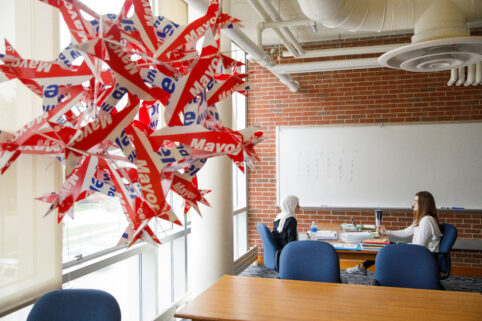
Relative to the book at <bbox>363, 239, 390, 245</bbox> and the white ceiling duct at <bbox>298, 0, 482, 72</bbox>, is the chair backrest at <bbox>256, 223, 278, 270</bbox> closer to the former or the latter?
the book at <bbox>363, 239, 390, 245</bbox>

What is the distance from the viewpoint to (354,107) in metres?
6.12

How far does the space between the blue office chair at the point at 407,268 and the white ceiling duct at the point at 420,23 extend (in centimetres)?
136

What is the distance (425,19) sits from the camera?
9.37ft

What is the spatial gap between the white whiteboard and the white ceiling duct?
2.83 meters

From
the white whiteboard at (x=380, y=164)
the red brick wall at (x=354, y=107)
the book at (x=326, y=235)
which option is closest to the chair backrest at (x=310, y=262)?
the book at (x=326, y=235)

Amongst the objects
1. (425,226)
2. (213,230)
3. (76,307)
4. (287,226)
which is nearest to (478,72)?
(425,226)

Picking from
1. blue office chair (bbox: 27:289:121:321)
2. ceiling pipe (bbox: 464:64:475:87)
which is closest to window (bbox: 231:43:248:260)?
ceiling pipe (bbox: 464:64:475:87)

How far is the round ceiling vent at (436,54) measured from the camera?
2141 mm

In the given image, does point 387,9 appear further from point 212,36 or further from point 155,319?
point 155,319

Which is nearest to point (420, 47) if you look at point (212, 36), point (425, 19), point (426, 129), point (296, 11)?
point (425, 19)

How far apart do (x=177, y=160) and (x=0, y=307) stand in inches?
75.3

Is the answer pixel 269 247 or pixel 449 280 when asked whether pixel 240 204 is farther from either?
pixel 449 280

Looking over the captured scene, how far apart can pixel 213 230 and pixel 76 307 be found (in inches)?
80.0

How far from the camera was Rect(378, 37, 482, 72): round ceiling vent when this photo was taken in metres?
2.14
